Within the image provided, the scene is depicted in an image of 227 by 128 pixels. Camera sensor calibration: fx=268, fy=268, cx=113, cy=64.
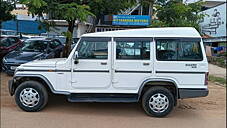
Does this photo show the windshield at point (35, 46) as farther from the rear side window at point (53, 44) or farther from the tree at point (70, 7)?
the tree at point (70, 7)

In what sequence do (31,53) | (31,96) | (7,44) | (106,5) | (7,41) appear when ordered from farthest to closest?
(7,41) → (7,44) → (31,53) → (106,5) → (31,96)

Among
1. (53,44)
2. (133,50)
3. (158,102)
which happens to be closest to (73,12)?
(133,50)

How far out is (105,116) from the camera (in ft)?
20.0

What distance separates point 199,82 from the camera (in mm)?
6066

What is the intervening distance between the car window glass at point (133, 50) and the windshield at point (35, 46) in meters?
6.14

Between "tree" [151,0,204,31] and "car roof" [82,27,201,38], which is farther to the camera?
"tree" [151,0,204,31]

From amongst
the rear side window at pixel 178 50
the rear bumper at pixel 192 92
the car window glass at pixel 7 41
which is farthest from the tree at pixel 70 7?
the car window glass at pixel 7 41

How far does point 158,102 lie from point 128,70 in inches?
39.6

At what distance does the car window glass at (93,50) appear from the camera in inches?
241

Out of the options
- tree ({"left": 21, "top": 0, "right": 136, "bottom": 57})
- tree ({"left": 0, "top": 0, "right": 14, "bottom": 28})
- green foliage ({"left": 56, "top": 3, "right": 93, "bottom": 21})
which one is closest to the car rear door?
green foliage ({"left": 56, "top": 3, "right": 93, "bottom": 21})

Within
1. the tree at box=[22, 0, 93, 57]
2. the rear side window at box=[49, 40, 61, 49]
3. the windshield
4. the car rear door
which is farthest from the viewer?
the rear side window at box=[49, 40, 61, 49]

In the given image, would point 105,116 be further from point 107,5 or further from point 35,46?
point 35,46

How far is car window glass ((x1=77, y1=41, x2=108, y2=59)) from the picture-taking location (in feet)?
20.1

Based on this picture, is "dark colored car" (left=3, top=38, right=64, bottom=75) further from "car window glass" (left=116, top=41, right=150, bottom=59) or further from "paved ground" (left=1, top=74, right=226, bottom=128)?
"car window glass" (left=116, top=41, right=150, bottom=59)
